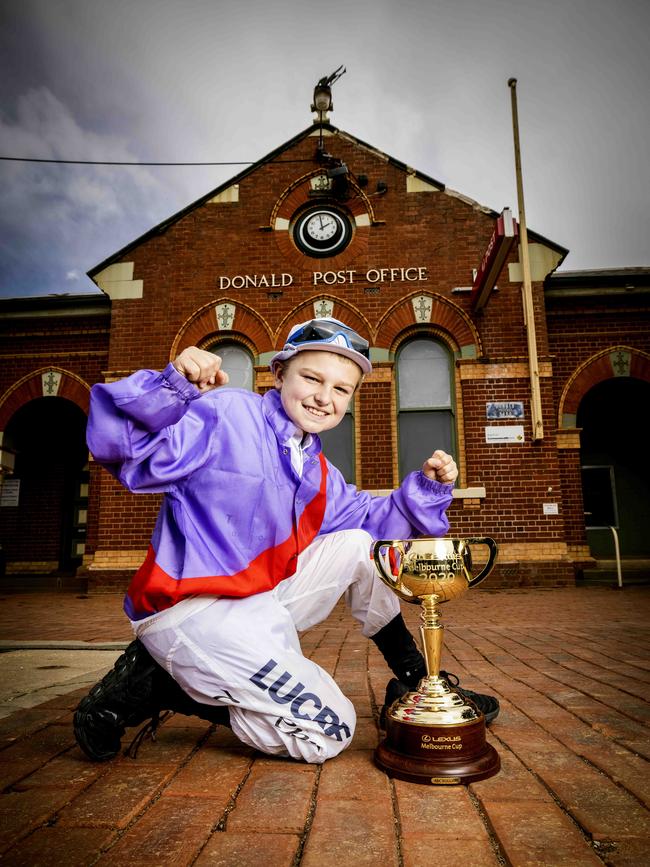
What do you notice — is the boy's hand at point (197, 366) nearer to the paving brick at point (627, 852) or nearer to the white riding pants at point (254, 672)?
the white riding pants at point (254, 672)

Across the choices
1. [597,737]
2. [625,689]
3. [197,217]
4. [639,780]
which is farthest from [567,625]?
[197,217]

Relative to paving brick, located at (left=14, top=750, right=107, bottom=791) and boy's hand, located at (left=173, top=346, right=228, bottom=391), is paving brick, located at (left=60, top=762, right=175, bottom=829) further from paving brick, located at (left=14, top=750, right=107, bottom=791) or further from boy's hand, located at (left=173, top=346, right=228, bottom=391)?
boy's hand, located at (left=173, top=346, right=228, bottom=391)

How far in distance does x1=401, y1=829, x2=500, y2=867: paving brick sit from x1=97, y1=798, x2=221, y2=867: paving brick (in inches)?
19.7

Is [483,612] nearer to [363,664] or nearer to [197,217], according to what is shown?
[363,664]

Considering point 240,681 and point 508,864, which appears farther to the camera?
point 240,681

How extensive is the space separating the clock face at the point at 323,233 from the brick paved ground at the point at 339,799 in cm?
823

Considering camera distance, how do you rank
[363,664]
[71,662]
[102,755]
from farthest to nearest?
1. [71,662]
2. [363,664]
3. [102,755]

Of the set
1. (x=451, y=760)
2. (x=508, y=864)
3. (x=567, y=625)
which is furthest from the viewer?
(x=567, y=625)

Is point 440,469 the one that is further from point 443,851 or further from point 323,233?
point 323,233

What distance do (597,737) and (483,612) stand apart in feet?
14.8

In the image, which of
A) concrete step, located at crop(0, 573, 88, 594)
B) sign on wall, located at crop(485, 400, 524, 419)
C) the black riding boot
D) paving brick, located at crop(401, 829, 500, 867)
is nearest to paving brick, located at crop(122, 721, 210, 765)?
the black riding boot

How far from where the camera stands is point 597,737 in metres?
2.23

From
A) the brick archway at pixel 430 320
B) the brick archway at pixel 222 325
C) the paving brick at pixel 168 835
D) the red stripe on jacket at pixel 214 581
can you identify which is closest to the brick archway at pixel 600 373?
the brick archway at pixel 430 320

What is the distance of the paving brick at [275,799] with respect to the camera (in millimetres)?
1506
